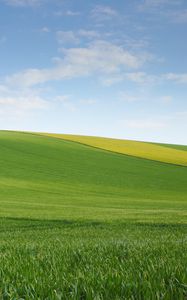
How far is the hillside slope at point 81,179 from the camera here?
47.2 metres

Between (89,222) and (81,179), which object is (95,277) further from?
(81,179)

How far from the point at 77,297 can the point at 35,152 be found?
7996 cm

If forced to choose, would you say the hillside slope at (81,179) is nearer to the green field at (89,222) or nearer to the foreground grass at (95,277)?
the green field at (89,222)

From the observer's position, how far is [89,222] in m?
25.7

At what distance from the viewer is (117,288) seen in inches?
121

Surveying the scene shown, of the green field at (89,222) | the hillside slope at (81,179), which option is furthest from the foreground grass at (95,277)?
the hillside slope at (81,179)

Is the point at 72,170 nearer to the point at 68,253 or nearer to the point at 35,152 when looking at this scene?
the point at 35,152

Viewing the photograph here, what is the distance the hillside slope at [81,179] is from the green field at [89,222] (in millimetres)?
122

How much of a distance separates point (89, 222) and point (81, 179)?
3996 cm

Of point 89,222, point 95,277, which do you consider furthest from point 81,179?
point 95,277

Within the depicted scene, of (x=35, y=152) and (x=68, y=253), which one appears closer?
(x=68, y=253)

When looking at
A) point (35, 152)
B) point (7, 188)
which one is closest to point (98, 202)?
point (7, 188)

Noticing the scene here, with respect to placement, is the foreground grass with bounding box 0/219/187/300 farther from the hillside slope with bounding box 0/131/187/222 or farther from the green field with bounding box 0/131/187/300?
A: the hillside slope with bounding box 0/131/187/222

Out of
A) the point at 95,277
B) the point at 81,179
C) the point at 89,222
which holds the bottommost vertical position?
the point at 81,179
